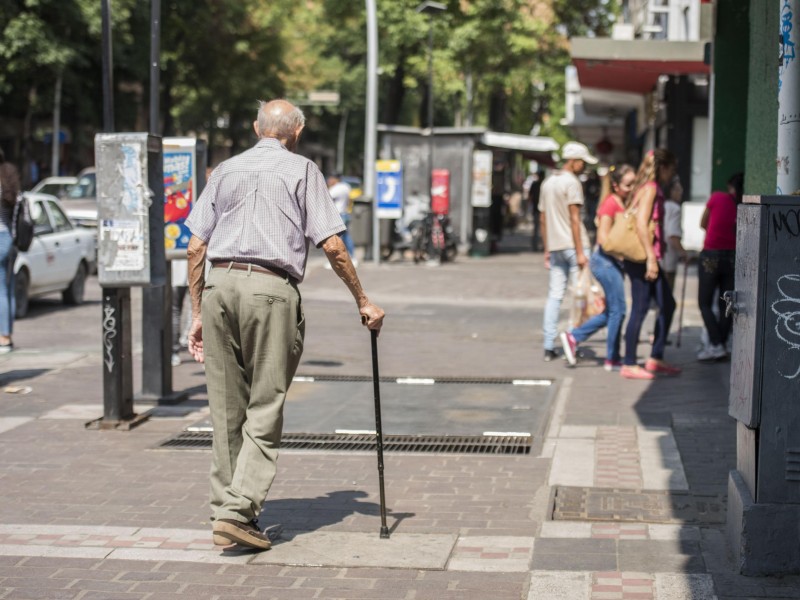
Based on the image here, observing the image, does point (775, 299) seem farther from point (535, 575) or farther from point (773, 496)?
point (535, 575)

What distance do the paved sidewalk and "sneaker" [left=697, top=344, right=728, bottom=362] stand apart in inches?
28.1

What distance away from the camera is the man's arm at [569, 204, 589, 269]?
36.3 feet

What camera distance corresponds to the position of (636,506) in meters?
6.25

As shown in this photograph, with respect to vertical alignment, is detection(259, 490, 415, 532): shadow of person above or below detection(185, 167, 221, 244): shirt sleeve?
below

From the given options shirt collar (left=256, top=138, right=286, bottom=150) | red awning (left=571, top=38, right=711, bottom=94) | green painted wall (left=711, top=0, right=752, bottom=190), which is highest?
Result: red awning (left=571, top=38, right=711, bottom=94)

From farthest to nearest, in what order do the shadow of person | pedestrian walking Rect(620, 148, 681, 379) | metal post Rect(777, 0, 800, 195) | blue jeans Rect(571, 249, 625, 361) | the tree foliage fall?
the tree foliage, blue jeans Rect(571, 249, 625, 361), pedestrian walking Rect(620, 148, 681, 379), the shadow of person, metal post Rect(777, 0, 800, 195)

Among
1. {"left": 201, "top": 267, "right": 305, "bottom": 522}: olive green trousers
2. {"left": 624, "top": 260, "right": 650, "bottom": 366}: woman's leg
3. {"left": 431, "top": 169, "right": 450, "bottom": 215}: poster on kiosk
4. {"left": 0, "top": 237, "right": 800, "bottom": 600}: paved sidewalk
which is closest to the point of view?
{"left": 0, "top": 237, "right": 800, "bottom": 600}: paved sidewalk

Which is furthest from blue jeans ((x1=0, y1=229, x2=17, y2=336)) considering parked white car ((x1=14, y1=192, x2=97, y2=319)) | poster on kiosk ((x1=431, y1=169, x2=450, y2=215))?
poster on kiosk ((x1=431, y1=169, x2=450, y2=215))

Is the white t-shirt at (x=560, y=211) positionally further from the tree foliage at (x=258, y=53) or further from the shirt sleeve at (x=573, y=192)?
the tree foliage at (x=258, y=53)

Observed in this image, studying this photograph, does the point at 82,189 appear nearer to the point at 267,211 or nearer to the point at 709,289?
the point at 709,289

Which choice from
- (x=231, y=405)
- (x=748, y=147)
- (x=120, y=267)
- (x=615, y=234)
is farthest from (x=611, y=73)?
(x=231, y=405)

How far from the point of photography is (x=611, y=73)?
2256 centimetres

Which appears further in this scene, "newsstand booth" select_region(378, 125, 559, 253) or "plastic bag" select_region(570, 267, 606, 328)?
"newsstand booth" select_region(378, 125, 559, 253)

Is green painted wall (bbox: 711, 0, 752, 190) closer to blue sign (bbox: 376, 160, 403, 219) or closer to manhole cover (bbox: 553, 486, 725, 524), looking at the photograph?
manhole cover (bbox: 553, 486, 725, 524)
